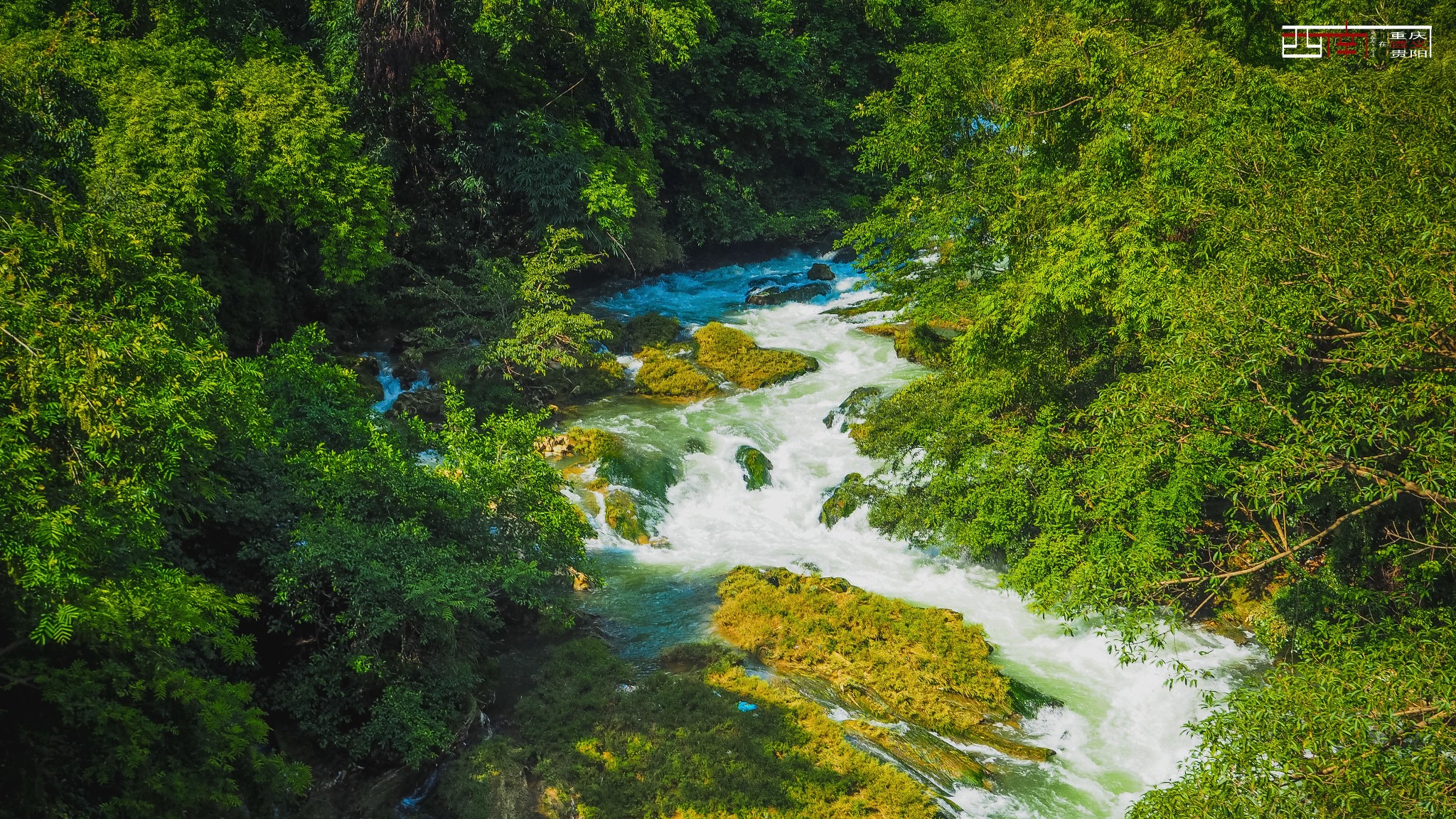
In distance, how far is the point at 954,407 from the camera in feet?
42.1

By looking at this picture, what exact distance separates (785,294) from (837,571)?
1401 centimetres

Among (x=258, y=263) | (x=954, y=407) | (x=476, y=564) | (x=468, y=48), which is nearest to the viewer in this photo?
(x=476, y=564)

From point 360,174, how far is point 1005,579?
13.4m

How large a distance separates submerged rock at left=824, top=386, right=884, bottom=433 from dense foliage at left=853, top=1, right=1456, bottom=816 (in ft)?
8.65

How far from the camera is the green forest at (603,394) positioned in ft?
18.3

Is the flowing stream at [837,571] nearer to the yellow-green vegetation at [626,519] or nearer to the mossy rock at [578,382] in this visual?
the yellow-green vegetation at [626,519]

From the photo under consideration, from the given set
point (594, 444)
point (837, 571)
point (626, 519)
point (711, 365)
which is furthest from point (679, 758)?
point (711, 365)

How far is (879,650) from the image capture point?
10688 millimetres

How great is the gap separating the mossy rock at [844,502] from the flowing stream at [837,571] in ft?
0.69

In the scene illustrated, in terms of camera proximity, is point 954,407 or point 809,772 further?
point 954,407

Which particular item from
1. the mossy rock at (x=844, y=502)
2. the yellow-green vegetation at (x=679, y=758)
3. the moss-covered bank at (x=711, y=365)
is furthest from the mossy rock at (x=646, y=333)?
the yellow-green vegetation at (x=679, y=758)

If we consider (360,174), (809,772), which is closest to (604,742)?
(809,772)

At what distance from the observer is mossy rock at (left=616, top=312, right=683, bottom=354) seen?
21422 millimetres

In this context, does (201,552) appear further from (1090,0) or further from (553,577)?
(1090,0)
